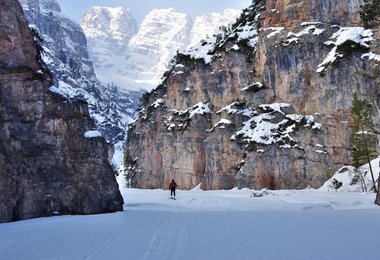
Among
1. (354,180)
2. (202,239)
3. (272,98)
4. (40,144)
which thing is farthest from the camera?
(272,98)

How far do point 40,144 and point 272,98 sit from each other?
40991 mm

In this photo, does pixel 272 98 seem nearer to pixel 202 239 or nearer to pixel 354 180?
pixel 354 180

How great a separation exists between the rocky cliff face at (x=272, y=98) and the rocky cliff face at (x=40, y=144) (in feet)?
103

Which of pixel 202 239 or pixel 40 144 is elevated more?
pixel 40 144

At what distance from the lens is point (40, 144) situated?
22.2 m

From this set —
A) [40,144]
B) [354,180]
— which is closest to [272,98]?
[354,180]

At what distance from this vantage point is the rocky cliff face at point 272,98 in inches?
1882

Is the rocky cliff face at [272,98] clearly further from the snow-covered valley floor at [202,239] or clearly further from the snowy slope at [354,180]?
the snow-covered valley floor at [202,239]

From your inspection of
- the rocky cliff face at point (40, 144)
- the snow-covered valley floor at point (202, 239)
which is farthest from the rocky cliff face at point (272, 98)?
the snow-covered valley floor at point (202, 239)

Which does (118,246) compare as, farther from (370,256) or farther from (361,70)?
(361,70)

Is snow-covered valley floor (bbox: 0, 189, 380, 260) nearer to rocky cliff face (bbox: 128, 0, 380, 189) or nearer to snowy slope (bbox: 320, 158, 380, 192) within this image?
snowy slope (bbox: 320, 158, 380, 192)

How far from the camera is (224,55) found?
67.1 metres

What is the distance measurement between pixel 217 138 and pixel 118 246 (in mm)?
51706

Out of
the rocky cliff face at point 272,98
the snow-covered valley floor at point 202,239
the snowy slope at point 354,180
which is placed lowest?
the snow-covered valley floor at point 202,239
